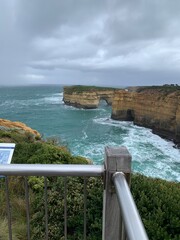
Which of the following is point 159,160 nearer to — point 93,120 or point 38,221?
point 38,221

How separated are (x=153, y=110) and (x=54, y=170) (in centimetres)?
4123

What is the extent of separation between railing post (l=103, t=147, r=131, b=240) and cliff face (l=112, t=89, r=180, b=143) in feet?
110

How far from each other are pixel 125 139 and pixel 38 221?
103 ft

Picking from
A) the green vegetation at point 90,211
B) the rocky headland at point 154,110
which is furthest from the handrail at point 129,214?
the rocky headland at point 154,110

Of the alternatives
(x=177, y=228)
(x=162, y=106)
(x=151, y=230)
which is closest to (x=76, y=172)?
(x=151, y=230)

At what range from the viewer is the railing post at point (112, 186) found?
5.88ft

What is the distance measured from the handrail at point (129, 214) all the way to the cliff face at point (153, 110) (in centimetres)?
3382

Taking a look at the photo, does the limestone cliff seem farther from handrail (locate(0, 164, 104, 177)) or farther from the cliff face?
handrail (locate(0, 164, 104, 177))

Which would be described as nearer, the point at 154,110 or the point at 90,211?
the point at 90,211

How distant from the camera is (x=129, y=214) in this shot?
125 cm

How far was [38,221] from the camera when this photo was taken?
4852mm

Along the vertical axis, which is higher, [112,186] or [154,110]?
[112,186]

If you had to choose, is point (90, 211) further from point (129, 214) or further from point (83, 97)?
point (83, 97)

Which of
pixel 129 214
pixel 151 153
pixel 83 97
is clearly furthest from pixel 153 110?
pixel 129 214
